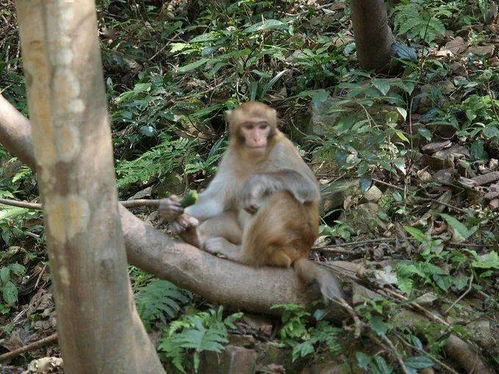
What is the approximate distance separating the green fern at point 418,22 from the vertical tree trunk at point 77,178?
→ 19.6 feet

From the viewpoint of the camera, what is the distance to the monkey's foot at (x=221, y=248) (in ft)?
20.4

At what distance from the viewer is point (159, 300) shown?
5.72 meters

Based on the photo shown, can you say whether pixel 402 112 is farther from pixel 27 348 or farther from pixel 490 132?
pixel 27 348

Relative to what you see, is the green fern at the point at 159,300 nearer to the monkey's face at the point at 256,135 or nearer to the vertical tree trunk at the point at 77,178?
the monkey's face at the point at 256,135

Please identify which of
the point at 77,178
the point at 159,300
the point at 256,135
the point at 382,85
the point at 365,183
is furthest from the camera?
the point at 382,85

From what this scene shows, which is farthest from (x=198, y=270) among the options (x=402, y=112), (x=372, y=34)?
(x=372, y=34)

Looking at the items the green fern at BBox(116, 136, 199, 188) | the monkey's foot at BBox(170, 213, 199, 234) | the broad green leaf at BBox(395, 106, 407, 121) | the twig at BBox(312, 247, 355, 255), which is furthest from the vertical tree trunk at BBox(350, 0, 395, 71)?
the monkey's foot at BBox(170, 213, 199, 234)

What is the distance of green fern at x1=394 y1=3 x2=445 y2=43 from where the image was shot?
352 inches

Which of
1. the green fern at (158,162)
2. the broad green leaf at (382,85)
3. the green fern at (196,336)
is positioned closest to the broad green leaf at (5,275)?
the green fern at (158,162)

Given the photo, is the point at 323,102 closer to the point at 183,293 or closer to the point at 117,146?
the point at 117,146

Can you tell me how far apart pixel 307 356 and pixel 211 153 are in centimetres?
384

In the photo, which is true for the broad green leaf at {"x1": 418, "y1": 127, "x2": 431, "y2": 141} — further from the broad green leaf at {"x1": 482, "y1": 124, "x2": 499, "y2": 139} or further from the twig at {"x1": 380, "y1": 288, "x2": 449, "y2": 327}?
the twig at {"x1": 380, "y1": 288, "x2": 449, "y2": 327}

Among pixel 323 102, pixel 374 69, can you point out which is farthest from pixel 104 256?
pixel 374 69

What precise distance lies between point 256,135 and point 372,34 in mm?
3026
